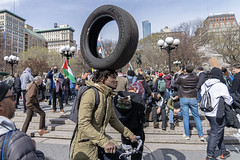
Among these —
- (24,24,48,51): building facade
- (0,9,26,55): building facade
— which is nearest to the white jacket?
(0,9,26,55): building facade

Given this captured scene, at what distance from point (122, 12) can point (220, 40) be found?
35.0m

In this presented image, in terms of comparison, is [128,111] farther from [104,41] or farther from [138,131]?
[104,41]

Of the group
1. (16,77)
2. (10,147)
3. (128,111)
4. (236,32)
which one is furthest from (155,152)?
(236,32)

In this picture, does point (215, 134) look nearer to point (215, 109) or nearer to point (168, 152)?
point (215, 109)

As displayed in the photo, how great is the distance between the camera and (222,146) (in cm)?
391

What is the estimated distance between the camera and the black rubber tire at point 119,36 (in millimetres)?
2266

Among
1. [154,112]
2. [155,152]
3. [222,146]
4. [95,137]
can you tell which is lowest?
[155,152]

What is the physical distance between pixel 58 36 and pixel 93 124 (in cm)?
16240

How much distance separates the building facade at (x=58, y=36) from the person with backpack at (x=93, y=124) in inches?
5764

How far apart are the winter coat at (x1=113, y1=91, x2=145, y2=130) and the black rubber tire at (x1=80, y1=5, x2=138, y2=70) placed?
3.37ft

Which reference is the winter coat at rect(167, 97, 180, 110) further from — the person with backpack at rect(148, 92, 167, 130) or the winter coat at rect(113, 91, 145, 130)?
the winter coat at rect(113, 91, 145, 130)

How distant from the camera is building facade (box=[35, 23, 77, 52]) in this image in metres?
143

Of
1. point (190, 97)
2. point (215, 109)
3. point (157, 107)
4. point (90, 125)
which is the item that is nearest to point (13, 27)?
point (157, 107)

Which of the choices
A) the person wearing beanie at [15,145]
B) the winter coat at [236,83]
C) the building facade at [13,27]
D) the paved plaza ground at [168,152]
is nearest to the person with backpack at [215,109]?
the paved plaza ground at [168,152]
